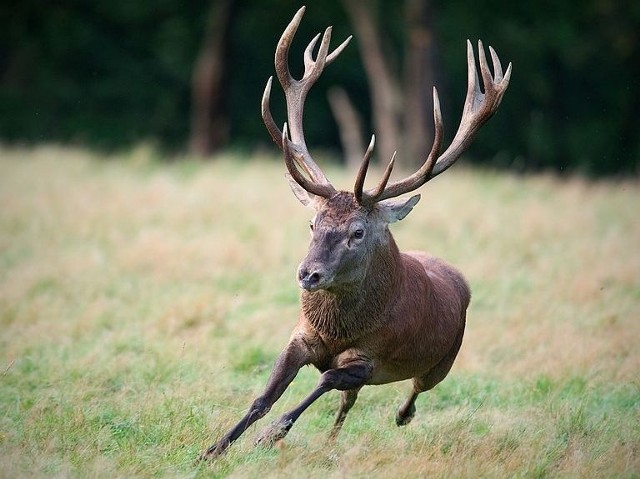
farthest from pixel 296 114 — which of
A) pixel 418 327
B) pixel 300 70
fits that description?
pixel 300 70

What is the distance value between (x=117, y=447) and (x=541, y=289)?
670 centimetres

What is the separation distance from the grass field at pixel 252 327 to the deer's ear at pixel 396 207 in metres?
1.42

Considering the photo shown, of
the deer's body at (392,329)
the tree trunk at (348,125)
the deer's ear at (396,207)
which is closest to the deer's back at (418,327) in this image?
the deer's body at (392,329)

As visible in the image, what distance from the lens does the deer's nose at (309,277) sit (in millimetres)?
6051

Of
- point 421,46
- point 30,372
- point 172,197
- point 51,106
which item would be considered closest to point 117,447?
point 30,372

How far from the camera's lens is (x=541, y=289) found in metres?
11.8

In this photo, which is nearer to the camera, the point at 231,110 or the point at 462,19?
the point at 462,19

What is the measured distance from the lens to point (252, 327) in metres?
9.63

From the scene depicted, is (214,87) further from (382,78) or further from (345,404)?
(345,404)

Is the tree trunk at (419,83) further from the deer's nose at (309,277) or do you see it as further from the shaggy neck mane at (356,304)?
the deer's nose at (309,277)

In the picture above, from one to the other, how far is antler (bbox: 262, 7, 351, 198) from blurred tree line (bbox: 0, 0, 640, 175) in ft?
62.9

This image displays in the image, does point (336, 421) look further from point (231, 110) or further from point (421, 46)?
point (231, 110)

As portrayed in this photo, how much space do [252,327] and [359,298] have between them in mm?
3243

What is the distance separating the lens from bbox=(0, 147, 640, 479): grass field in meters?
6.39
